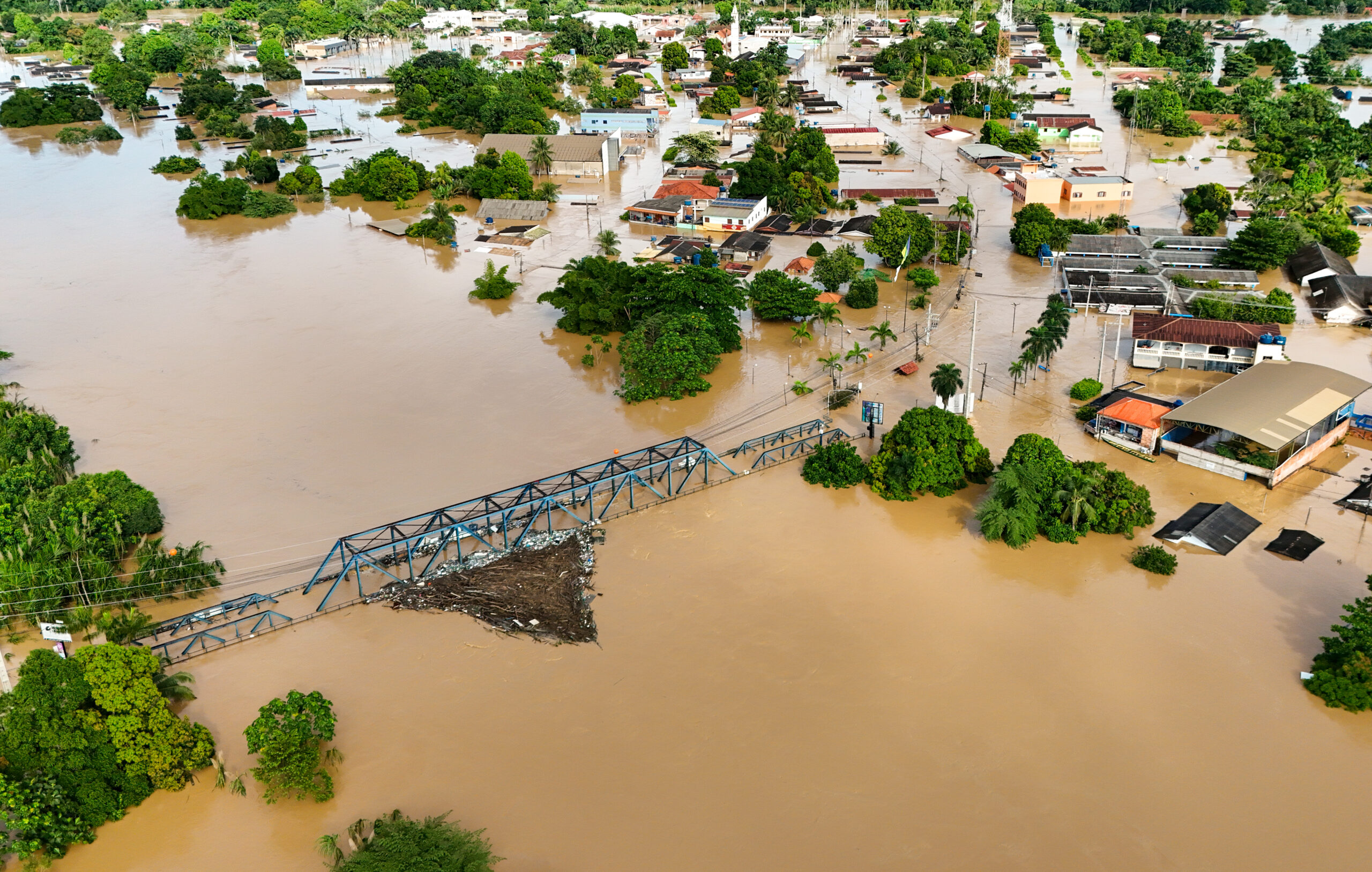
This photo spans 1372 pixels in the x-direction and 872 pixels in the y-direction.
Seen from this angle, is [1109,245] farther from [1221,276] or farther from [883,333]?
[883,333]

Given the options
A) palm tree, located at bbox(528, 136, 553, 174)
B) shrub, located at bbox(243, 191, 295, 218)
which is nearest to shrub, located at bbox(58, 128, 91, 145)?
shrub, located at bbox(243, 191, 295, 218)

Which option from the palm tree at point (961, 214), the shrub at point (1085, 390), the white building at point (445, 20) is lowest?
the shrub at point (1085, 390)

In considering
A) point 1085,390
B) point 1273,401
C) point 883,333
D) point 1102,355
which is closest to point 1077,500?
point 1273,401

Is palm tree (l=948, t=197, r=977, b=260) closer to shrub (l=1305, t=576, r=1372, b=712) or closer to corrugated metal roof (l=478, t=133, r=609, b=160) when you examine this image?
corrugated metal roof (l=478, t=133, r=609, b=160)

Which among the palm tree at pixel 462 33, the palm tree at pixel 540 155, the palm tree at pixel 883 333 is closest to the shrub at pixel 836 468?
the palm tree at pixel 883 333

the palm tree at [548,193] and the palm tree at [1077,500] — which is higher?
the palm tree at [548,193]

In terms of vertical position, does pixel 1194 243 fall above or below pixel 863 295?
above

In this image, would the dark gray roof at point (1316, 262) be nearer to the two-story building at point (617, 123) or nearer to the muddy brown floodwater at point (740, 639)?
the muddy brown floodwater at point (740, 639)
